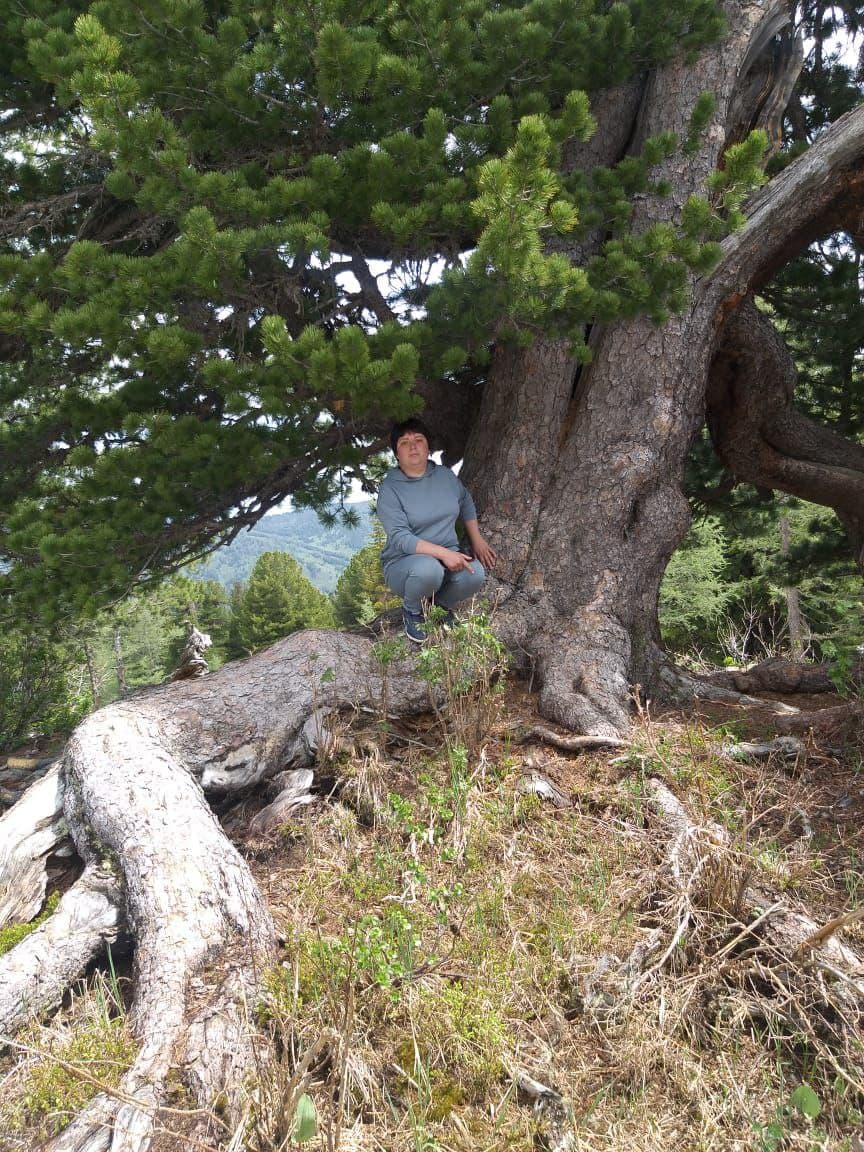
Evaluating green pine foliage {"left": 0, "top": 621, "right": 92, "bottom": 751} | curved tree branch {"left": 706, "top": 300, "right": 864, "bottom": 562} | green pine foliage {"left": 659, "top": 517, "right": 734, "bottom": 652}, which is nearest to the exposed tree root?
curved tree branch {"left": 706, "top": 300, "right": 864, "bottom": 562}

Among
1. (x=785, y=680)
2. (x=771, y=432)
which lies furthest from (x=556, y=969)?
(x=771, y=432)

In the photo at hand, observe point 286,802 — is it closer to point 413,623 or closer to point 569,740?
point 413,623

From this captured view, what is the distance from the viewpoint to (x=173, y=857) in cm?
273

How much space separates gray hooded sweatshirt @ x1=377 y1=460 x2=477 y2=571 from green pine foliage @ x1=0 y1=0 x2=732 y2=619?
0.58m

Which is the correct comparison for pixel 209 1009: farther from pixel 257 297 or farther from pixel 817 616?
pixel 817 616

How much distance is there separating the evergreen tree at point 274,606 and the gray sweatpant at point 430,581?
110 feet

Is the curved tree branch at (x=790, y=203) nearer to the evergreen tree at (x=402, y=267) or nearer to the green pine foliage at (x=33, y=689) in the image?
the evergreen tree at (x=402, y=267)

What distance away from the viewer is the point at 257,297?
4078 mm

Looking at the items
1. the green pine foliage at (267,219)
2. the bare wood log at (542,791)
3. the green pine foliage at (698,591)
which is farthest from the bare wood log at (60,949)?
the green pine foliage at (698,591)

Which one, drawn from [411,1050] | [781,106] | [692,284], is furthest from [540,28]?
[411,1050]

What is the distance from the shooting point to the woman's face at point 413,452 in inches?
170

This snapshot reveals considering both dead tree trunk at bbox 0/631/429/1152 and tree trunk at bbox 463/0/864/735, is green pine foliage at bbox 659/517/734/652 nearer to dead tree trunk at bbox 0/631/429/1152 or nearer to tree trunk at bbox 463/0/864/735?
tree trunk at bbox 463/0/864/735

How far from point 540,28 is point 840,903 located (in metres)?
4.10

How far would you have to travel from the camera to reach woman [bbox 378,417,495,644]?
13.6ft
